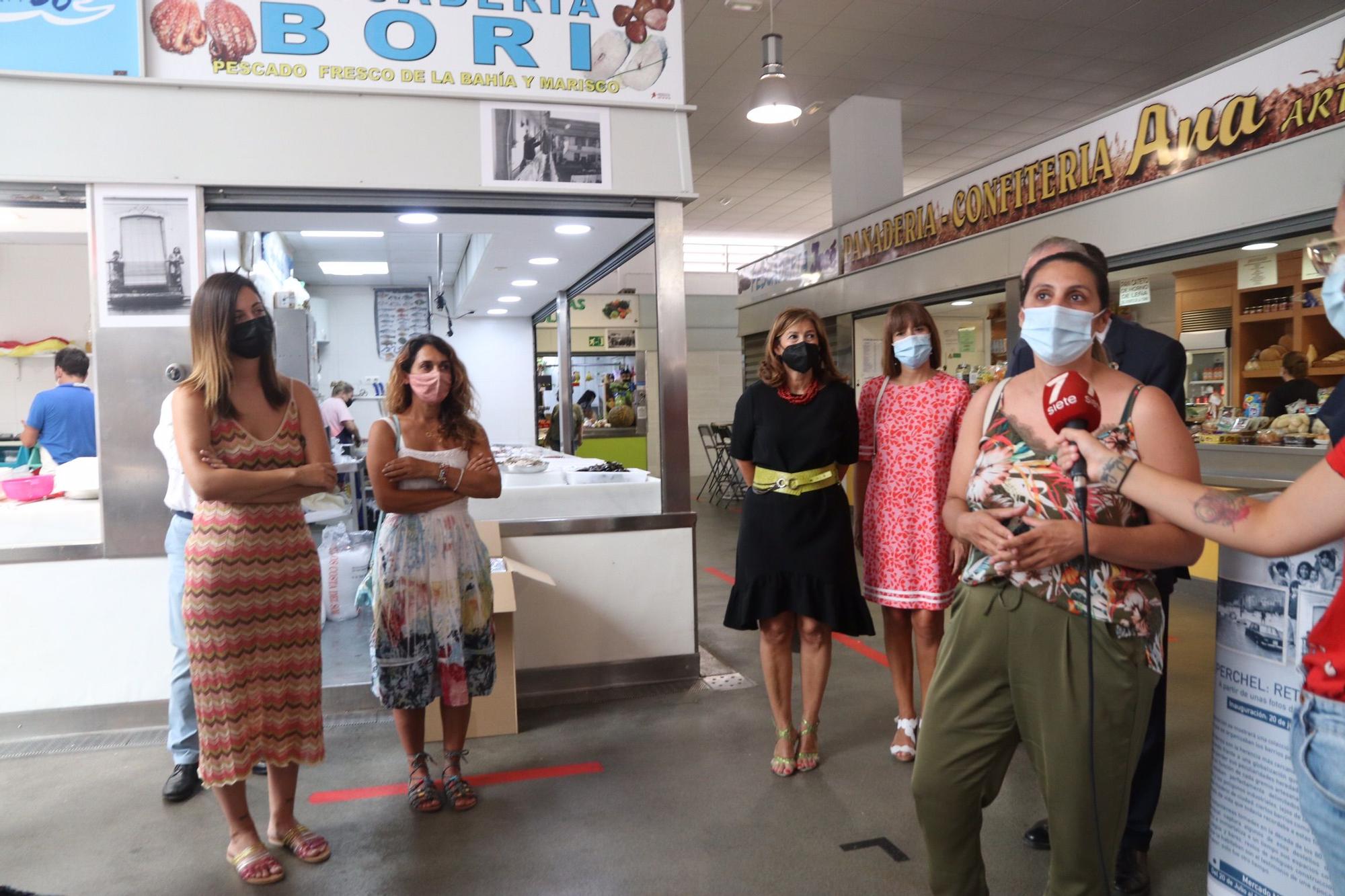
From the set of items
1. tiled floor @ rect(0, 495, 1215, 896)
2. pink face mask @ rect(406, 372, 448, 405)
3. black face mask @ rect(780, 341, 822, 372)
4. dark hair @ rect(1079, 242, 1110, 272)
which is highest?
dark hair @ rect(1079, 242, 1110, 272)

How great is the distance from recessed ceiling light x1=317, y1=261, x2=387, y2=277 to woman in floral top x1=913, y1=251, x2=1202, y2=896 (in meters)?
8.14

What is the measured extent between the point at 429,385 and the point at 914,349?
168 centimetres

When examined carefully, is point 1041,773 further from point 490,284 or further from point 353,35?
point 490,284

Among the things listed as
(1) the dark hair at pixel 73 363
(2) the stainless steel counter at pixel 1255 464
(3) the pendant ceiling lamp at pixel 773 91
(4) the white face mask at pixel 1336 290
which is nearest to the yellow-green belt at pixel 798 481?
(4) the white face mask at pixel 1336 290

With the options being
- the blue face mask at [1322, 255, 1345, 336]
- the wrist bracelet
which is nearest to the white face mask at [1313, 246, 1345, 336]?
the blue face mask at [1322, 255, 1345, 336]

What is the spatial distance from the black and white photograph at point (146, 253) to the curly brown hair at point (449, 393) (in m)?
1.26

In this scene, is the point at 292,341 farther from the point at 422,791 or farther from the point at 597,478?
the point at 422,791

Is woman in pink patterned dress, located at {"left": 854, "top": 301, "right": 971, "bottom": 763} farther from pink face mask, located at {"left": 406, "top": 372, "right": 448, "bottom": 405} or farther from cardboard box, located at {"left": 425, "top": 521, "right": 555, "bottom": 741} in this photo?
pink face mask, located at {"left": 406, "top": 372, "right": 448, "bottom": 405}

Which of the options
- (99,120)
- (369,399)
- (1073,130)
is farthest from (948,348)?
(99,120)

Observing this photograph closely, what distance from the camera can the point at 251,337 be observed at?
2.50 m

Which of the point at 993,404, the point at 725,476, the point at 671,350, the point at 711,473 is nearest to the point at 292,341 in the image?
the point at 671,350

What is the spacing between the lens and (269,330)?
8.43 feet

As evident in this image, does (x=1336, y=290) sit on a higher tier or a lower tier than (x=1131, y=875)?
higher

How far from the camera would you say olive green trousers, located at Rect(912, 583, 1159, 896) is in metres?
1.61
